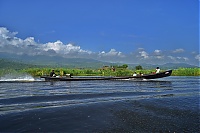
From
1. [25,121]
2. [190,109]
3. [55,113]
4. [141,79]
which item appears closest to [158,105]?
[190,109]

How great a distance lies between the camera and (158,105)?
14.4 meters

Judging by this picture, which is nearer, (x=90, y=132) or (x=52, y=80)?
(x=90, y=132)

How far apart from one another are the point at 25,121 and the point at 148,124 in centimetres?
544

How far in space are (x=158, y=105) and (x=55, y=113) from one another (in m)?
6.43

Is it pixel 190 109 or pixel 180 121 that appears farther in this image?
pixel 190 109

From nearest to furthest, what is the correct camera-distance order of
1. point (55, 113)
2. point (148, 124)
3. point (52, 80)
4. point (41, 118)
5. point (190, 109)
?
point (148, 124), point (41, 118), point (55, 113), point (190, 109), point (52, 80)

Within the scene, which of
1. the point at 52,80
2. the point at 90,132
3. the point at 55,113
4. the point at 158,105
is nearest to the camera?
the point at 90,132

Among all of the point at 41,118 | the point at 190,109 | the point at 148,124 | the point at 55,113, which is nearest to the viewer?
the point at 148,124

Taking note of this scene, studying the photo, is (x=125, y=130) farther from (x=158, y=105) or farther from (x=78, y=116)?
(x=158, y=105)

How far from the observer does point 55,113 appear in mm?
11859

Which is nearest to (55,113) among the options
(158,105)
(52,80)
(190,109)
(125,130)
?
(125,130)

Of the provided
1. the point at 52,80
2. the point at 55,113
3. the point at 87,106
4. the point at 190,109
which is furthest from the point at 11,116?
the point at 52,80

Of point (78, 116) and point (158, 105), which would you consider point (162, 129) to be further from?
point (158, 105)

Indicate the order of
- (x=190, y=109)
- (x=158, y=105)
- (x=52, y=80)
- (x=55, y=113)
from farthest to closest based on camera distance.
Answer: (x=52, y=80) < (x=158, y=105) < (x=190, y=109) < (x=55, y=113)
